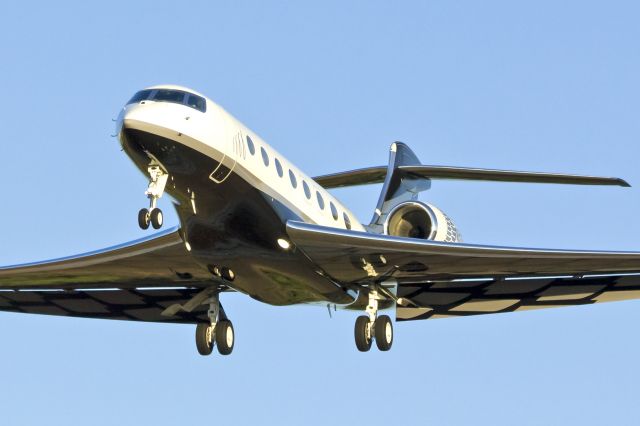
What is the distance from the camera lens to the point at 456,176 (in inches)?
1214

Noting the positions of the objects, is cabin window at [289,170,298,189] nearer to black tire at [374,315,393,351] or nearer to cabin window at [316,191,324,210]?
cabin window at [316,191,324,210]

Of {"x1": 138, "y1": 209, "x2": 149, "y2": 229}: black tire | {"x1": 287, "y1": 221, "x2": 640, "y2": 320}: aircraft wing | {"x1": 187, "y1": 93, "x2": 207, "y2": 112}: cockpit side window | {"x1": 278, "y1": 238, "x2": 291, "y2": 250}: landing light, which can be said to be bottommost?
{"x1": 287, "y1": 221, "x2": 640, "y2": 320}: aircraft wing

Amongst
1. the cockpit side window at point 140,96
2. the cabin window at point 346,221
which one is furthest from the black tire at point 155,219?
the cabin window at point 346,221

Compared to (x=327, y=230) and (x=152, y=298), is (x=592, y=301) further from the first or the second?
(x=152, y=298)

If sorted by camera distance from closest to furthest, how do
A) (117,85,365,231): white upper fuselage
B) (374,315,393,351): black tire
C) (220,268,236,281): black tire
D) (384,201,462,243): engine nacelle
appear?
(117,85,365,231): white upper fuselage
(220,268,236,281): black tire
(374,315,393,351): black tire
(384,201,462,243): engine nacelle

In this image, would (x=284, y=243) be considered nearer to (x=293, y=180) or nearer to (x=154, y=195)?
(x=293, y=180)

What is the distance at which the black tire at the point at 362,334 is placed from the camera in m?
26.9

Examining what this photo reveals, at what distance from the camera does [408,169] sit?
104 ft

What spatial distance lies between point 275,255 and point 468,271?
4351 millimetres

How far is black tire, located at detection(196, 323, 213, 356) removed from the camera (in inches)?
1079

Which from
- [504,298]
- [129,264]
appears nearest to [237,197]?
[129,264]

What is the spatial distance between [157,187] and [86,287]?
780 cm

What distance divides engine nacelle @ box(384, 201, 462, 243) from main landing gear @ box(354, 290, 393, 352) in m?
1.82

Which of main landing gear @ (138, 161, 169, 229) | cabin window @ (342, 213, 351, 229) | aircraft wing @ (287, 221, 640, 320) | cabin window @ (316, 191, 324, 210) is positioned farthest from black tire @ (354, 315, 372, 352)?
main landing gear @ (138, 161, 169, 229)
